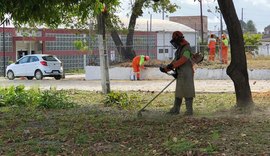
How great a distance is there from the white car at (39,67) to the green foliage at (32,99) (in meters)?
13.6

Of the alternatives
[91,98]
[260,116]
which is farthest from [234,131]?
[91,98]

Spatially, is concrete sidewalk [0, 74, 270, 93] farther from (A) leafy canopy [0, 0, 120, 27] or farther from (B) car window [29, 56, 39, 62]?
(A) leafy canopy [0, 0, 120, 27]

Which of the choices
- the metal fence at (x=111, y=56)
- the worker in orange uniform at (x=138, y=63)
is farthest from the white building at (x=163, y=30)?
the worker in orange uniform at (x=138, y=63)

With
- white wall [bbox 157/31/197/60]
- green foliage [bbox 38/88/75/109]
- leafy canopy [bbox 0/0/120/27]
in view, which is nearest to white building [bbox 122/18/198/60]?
white wall [bbox 157/31/197/60]

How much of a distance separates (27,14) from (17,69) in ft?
63.1

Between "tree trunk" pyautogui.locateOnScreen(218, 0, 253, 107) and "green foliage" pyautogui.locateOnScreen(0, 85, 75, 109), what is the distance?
12.9ft

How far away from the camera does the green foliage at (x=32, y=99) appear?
11594 mm

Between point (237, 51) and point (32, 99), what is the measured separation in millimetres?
5177

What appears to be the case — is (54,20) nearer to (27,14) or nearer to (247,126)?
(27,14)

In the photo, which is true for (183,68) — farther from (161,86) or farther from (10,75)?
(10,75)

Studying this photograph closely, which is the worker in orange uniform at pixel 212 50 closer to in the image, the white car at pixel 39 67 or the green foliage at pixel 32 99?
the white car at pixel 39 67

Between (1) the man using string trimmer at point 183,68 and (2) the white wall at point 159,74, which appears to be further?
(2) the white wall at point 159,74

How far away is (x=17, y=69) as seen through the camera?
28125 mm

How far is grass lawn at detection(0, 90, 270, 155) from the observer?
21.3 feet
